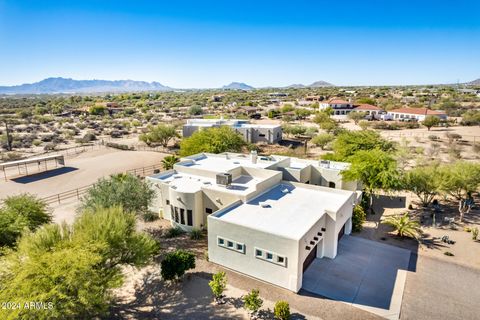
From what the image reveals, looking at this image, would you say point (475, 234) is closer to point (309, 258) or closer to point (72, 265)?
point (309, 258)

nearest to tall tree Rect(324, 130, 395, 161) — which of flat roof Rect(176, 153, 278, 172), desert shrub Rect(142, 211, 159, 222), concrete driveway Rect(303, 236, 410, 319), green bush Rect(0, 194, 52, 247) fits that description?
flat roof Rect(176, 153, 278, 172)

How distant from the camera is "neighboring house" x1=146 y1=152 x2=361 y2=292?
1694 cm

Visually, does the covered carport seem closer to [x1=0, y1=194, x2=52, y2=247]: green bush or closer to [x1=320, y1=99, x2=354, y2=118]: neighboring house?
[x1=0, y1=194, x2=52, y2=247]: green bush

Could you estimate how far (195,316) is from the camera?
1481 centimetres

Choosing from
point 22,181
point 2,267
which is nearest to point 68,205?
point 22,181

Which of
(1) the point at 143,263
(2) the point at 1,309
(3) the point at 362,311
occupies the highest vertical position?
(2) the point at 1,309

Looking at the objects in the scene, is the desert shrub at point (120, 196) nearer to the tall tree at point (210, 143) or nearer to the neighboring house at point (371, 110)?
the tall tree at point (210, 143)

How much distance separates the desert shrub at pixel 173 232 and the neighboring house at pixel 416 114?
79.7 metres

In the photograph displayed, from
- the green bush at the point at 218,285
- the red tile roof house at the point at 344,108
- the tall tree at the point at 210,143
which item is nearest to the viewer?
the green bush at the point at 218,285

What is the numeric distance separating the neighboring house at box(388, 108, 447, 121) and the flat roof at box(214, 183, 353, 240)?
7184 cm

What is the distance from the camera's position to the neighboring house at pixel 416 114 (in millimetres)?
80262

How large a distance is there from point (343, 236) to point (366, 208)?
634 cm

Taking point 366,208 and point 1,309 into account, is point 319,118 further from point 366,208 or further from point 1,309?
point 1,309

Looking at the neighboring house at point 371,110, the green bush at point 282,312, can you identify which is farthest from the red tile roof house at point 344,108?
the green bush at point 282,312
